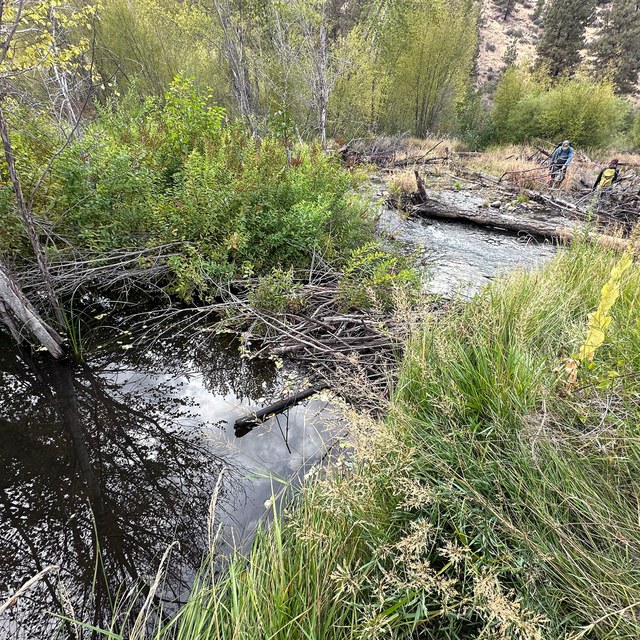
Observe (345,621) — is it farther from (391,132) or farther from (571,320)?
(391,132)

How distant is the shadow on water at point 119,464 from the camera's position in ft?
5.96

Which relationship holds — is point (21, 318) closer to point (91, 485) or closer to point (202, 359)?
point (202, 359)

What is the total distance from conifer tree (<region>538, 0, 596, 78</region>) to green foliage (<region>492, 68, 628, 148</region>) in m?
9.65

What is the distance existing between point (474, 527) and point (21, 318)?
12.3ft

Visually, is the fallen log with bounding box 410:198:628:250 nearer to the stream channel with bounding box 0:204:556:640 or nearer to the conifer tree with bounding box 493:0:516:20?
the stream channel with bounding box 0:204:556:640

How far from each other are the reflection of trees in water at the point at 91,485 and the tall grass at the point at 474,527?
490mm

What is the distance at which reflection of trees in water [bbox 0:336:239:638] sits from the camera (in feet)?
5.94

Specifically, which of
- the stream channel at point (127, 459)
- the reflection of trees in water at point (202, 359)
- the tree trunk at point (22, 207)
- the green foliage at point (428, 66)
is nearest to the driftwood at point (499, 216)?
the reflection of trees in water at point (202, 359)

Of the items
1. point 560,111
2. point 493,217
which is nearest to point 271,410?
point 493,217

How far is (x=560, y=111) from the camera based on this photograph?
1831 centimetres

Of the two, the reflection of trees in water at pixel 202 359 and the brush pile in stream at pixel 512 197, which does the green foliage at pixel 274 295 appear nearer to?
the reflection of trees in water at pixel 202 359

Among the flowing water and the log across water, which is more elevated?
the log across water

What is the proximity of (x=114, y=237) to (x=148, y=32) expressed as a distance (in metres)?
14.6

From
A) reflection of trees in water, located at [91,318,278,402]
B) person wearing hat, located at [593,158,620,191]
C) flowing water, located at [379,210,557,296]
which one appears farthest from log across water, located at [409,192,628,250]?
reflection of trees in water, located at [91,318,278,402]
